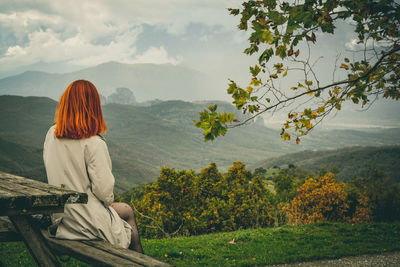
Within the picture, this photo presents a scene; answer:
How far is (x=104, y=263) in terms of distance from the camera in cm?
242

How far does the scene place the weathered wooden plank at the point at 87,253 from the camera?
2.41m

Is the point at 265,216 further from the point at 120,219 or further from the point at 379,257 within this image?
the point at 120,219

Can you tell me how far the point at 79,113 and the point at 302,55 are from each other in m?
3.20

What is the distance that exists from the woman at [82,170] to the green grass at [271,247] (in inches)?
106

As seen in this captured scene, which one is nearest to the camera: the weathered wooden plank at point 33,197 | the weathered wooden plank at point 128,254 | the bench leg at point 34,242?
the weathered wooden plank at point 33,197

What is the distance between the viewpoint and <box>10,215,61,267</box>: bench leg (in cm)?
243

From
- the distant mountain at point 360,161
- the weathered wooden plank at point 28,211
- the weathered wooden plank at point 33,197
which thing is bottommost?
the distant mountain at point 360,161

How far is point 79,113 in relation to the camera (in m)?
3.01

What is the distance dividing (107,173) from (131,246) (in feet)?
2.85

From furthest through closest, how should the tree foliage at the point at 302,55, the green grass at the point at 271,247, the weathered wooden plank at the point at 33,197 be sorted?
the green grass at the point at 271,247 < the tree foliage at the point at 302,55 < the weathered wooden plank at the point at 33,197

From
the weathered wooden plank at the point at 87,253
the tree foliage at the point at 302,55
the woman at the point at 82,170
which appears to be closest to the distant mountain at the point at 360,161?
the tree foliage at the point at 302,55

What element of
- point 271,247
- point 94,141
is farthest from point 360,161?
point 94,141

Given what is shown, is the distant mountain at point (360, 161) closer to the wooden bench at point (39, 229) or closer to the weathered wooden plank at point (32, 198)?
the wooden bench at point (39, 229)

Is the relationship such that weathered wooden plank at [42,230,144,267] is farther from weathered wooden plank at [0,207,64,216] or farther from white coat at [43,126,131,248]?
weathered wooden plank at [0,207,64,216]
